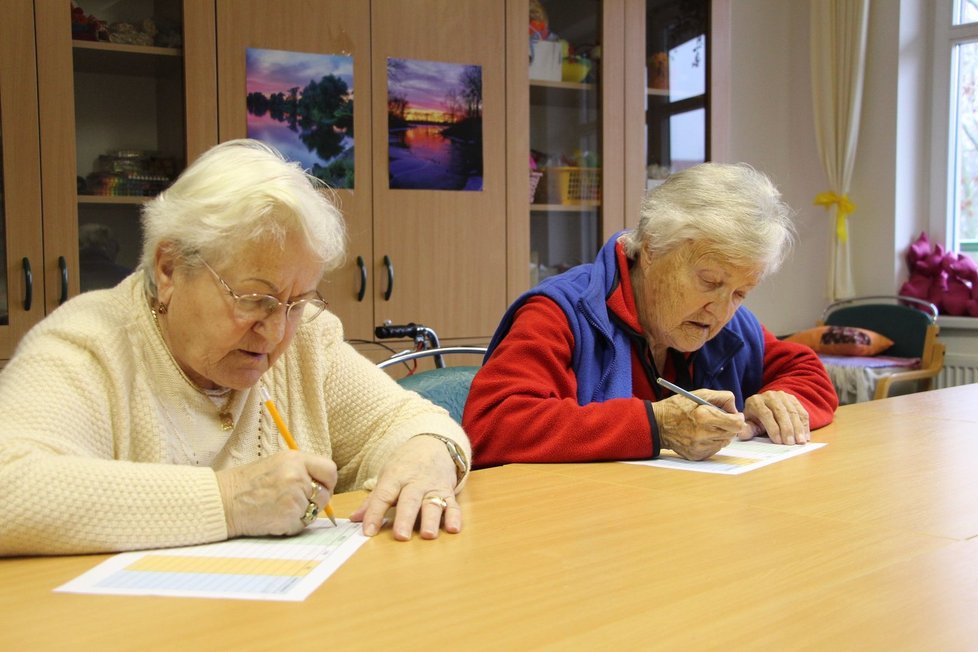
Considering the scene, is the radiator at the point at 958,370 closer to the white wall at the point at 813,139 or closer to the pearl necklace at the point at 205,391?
the white wall at the point at 813,139

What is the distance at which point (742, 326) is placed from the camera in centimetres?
221

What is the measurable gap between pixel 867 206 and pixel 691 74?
1.56 meters

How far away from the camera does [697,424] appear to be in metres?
1.63

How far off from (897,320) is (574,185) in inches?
69.3

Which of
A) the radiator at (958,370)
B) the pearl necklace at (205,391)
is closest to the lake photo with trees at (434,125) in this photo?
the pearl necklace at (205,391)

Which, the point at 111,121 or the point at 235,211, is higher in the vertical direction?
the point at 111,121

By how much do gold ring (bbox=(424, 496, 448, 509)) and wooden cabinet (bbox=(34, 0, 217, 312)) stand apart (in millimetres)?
2004

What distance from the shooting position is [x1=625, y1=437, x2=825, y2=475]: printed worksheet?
160 cm

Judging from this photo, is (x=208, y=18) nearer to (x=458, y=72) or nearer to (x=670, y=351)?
(x=458, y=72)

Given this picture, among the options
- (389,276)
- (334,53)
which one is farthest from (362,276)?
(334,53)

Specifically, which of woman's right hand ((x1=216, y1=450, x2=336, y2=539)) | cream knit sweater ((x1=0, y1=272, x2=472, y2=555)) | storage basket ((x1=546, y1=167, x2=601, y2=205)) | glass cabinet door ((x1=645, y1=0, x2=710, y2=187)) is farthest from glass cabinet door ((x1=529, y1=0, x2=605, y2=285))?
woman's right hand ((x1=216, y1=450, x2=336, y2=539))

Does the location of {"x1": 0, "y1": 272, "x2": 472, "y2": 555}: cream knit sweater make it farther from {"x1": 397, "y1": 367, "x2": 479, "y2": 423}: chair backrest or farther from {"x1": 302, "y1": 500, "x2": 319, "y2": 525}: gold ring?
{"x1": 397, "y1": 367, "x2": 479, "y2": 423}: chair backrest

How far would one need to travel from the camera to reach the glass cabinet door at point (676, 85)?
12.7 ft

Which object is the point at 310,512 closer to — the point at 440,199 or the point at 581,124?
the point at 440,199
